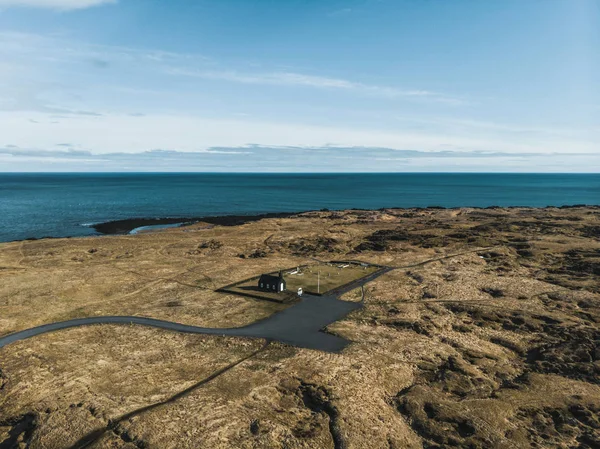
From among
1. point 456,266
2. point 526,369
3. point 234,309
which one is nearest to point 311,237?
point 456,266

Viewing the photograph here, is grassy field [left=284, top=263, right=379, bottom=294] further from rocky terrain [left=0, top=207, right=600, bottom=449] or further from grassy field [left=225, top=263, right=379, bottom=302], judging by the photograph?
rocky terrain [left=0, top=207, right=600, bottom=449]

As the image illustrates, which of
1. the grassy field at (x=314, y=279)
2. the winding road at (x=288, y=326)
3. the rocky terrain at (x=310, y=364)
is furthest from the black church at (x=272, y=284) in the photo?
the rocky terrain at (x=310, y=364)

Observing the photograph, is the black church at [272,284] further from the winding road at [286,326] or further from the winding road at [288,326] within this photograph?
the winding road at [286,326]

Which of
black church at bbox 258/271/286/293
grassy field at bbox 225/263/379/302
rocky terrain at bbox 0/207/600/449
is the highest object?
black church at bbox 258/271/286/293

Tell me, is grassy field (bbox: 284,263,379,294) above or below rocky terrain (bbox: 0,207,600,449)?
above

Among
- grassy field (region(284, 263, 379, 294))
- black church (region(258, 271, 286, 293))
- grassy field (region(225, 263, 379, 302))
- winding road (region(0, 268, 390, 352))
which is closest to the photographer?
winding road (region(0, 268, 390, 352))

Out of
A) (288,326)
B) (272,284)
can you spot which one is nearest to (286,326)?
(288,326)

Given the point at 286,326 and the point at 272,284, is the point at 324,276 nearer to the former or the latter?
the point at 272,284

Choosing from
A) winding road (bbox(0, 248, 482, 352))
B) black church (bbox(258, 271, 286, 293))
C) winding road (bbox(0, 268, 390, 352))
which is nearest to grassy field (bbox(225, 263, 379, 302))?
black church (bbox(258, 271, 286, 293))
